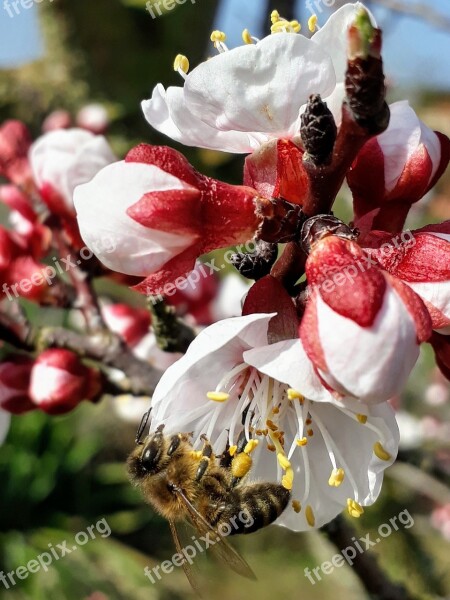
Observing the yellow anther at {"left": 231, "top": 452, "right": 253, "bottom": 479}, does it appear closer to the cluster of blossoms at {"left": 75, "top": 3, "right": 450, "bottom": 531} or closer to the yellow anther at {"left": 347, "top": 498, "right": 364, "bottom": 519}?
the cluster of blossoms at {"left": 75, "top": 3, "right": 450, "bottom": 531}

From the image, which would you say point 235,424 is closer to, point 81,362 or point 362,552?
point 81,362

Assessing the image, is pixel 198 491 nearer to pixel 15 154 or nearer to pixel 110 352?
pixel 110 352

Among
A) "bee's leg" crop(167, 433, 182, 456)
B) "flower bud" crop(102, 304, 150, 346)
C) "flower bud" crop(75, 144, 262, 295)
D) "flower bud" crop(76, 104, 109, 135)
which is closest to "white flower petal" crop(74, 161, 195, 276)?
"flower bud" crop(75, 144, 262, 295)

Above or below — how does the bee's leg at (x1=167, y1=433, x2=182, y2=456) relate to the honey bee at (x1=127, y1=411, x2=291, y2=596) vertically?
above

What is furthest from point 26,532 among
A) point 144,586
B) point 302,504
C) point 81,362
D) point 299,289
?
point 299,289

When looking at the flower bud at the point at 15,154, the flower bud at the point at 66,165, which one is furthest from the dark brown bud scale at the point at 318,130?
the flower bud at the point at 15,154

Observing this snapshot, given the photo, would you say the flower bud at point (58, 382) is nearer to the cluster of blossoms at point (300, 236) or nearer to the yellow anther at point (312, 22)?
the cluster of blossoms at point (300, 236)

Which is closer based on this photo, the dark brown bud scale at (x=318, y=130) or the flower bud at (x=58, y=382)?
the dark brown bud scale at (x=318, y=130)
